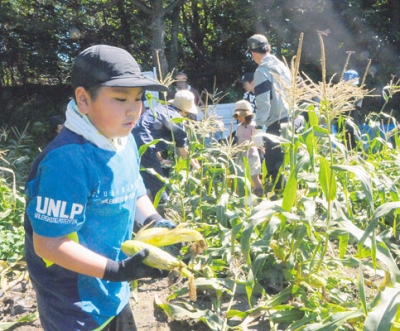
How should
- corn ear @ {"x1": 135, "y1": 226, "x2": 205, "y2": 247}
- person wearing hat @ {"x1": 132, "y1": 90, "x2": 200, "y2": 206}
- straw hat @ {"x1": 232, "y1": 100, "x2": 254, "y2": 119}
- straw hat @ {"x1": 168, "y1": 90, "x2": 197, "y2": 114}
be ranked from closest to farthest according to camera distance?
corn ear @ {"x1": 135, "y1": 226, "x2": 205, "y2": 247}
person wearing hat @ {"x1": 132, "y1": 90, "x2": 200, "y2": 206}
straw hat @ {"x1": 168, "y1": 90, "x2": 197, "y2": 114}
straw hat @ {"x1": 232, "y1": 100, "x2": 254, "y2": 119}

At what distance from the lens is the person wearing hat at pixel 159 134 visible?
4.67m

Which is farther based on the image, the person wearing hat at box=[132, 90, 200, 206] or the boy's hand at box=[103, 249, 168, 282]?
the person wearing hat at box=[132, 90, 200, 206]

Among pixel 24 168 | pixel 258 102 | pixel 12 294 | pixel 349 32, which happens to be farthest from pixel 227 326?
pixel 349 32

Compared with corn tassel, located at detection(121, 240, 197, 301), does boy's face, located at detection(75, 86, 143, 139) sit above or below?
above

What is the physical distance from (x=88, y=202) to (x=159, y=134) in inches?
111

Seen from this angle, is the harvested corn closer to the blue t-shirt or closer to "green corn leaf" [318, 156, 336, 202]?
the blue t-shirt

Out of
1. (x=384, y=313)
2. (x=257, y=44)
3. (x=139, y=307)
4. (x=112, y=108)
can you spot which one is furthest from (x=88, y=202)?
(x=257, y=44)

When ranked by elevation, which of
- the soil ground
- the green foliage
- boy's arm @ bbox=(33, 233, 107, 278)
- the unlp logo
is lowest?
the soil ground

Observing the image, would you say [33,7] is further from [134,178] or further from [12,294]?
[134,178]

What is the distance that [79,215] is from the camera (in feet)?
6.20

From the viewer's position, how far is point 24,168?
7.56 metres

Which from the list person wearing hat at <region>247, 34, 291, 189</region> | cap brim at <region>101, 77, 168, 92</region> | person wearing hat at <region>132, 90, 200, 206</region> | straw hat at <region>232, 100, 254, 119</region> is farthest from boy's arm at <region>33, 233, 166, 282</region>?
straw hat at <region>232, 100, 254, 119</region>

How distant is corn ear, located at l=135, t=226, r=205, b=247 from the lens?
2.14 m

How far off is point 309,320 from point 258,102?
2.64 meters
